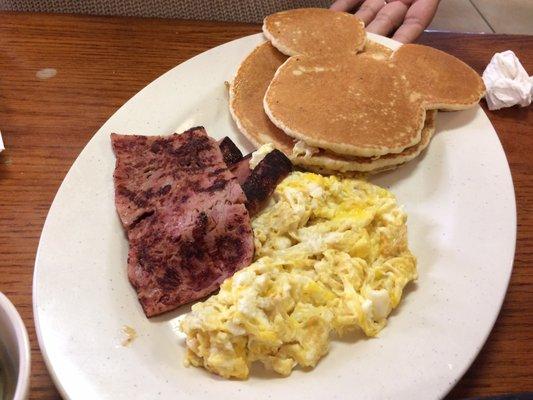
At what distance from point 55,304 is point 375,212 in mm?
783

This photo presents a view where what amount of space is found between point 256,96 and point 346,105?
30 centimetres

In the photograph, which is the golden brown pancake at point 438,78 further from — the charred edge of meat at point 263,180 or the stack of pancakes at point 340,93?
the charred edge of meat at point 263,180

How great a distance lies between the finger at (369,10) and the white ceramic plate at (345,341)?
2.35 ft

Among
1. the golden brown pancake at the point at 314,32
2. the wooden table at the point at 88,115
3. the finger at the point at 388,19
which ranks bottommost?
the wooden table at the point at 88,115

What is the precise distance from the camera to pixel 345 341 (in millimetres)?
1192

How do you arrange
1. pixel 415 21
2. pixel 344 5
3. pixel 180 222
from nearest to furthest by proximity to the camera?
pixel 180 222 → pixel 415 21 → pixel 344 5

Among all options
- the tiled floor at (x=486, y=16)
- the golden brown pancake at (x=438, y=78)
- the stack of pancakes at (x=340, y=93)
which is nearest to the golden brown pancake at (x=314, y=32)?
the stack of pancakes at (x=340, y=93)

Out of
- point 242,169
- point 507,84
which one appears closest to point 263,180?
point 242,169

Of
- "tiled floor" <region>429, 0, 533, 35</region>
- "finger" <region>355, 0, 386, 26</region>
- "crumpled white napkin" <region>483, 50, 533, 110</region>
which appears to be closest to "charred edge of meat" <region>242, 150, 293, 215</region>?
"crumpled white napkin" <region>483, 50, 533, 110</region>

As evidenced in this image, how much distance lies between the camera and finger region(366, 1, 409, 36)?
2117 mm

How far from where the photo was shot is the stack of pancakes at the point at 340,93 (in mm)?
1538

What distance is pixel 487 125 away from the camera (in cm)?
165

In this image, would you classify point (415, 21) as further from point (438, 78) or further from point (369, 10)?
point (438, 78)

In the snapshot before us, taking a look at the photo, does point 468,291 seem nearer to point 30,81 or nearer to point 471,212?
point 471,212
